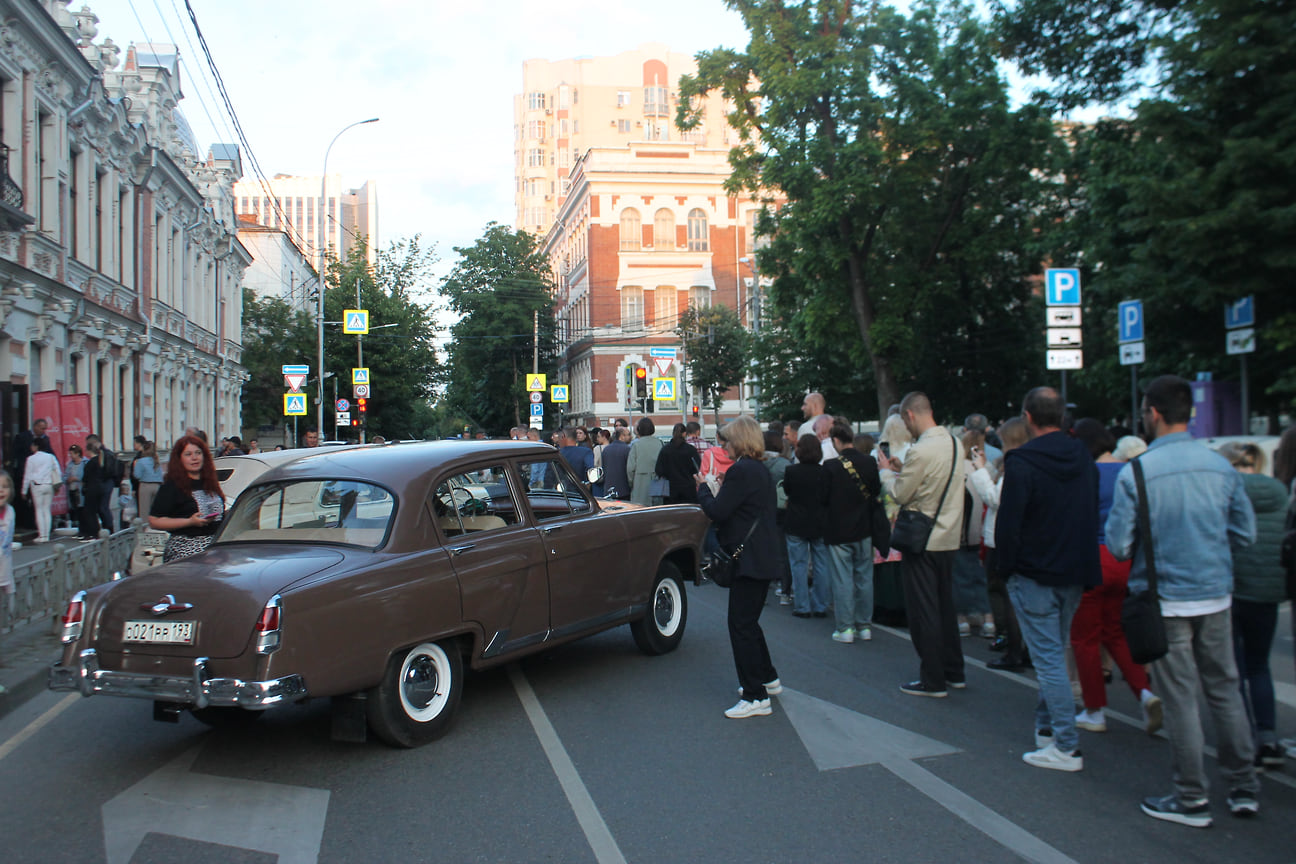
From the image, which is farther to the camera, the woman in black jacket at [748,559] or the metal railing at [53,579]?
the metal railing at [53,579]

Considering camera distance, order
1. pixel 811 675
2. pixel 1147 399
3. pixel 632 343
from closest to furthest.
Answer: pixel 1147 399, pixel 811 675, pixel 632 343

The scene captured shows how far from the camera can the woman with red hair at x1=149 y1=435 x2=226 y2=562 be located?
773 centimetres

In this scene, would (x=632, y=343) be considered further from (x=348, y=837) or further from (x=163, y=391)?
(x=348, y=837)

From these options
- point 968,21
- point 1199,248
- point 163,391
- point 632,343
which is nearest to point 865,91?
point 968,21

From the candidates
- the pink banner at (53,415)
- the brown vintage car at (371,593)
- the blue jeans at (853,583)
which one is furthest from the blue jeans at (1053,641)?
the pink banner at (53,415)

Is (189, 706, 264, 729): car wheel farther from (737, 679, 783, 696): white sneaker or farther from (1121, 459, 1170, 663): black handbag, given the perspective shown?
(1121, 459, 1170, 663): black handbag

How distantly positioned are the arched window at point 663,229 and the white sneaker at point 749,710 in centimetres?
5960

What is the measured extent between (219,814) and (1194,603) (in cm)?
466

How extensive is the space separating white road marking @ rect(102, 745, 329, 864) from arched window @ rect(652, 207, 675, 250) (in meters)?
60.8

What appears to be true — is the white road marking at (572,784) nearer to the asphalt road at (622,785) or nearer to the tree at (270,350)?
the asphalt road at (622,785)

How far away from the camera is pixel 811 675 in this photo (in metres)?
7.63

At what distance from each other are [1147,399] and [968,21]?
81.6 ft

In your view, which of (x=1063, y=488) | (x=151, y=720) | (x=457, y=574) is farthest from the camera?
(x=151, y=720)

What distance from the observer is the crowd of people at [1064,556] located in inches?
184
